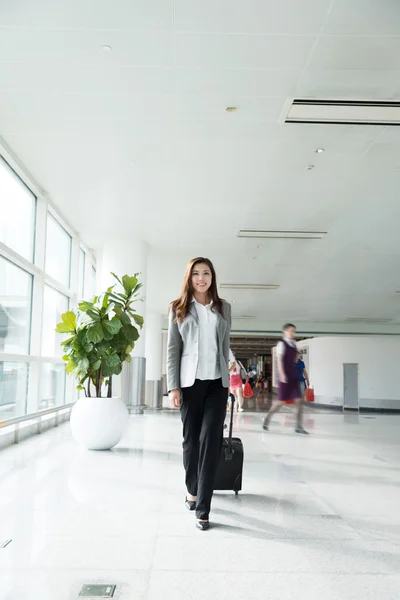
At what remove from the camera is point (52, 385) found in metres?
9.85

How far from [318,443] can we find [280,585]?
531cm

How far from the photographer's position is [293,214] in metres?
9.12

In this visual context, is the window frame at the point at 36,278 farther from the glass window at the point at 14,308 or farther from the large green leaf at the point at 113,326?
the large green leaf at the point at 113,326

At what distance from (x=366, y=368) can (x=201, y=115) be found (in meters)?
16.1

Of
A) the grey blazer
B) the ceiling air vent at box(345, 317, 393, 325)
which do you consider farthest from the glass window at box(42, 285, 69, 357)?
the ceiling air vent at box(345, 317, 393, 325)

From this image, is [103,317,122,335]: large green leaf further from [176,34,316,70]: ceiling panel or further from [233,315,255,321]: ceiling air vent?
[233,315,255,321]: ceiling air vent

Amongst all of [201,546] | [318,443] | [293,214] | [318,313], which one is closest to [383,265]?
[293,214]

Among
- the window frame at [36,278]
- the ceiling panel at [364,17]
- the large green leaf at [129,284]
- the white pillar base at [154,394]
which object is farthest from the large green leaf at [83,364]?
the white pillar base at [154,394]

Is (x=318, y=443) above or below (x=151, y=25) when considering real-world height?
below

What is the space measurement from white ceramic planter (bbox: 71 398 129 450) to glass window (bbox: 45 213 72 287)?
333 centimetres

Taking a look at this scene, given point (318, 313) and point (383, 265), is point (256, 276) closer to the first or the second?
point (383, 265)

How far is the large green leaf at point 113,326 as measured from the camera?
613cm

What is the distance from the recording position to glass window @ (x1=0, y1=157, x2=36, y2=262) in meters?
6.70

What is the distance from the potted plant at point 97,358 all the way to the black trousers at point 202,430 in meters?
2.81
